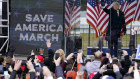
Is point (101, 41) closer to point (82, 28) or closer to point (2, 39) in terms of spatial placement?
point (82, 28)

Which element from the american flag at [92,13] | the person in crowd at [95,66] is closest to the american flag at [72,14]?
the american flag at [92,13]

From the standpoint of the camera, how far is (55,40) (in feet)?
69.3

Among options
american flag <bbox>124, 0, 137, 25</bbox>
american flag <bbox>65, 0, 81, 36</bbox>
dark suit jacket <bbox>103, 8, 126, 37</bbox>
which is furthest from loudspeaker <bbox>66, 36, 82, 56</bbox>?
american flag <bbox>124, 0, 137, 25</bbox>

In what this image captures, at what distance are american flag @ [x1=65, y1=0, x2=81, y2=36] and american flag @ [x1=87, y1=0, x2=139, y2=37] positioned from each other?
18.5 inches

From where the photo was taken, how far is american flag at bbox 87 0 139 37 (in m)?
17.6

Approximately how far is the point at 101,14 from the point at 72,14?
4.50 feet

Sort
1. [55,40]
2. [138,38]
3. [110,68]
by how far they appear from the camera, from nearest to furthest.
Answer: [110,68]
[138,38]
[55,40]

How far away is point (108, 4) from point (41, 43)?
14.6ft

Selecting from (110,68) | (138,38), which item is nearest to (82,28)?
(138,38)

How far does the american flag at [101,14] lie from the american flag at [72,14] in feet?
1.54

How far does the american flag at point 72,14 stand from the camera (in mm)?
18531

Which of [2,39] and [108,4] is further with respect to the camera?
[2,39]

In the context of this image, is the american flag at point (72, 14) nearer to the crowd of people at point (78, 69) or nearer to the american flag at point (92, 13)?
the american flag at point (92, 13)

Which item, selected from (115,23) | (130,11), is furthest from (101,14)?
(130,11)
